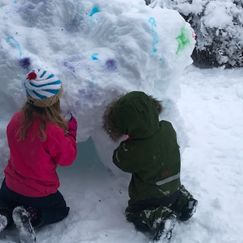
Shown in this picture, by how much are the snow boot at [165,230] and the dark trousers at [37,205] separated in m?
0.66

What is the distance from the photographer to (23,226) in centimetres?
250

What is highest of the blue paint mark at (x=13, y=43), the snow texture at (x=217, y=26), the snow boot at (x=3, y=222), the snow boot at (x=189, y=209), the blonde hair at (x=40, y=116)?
the blue paint mark at (x=13, y=43)

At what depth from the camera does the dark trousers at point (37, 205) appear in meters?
2.62

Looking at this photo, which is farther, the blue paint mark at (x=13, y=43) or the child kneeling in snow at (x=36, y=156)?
the blue paint mark at (x=13, y=43)

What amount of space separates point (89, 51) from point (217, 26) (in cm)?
354

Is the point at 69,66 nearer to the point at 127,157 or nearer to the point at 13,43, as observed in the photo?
the point at 13,43

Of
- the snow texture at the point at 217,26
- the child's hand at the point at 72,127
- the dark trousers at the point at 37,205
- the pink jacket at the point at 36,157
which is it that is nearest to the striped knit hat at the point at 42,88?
the pink jacket at the point at 36,157

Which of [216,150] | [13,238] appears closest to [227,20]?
[216,150]

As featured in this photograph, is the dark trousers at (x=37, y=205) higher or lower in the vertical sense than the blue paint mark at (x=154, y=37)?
lower

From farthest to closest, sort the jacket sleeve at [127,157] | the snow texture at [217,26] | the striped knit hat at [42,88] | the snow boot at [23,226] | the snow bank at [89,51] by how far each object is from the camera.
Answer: the snow texture at [217,26]
the snow bank at [89,51]
the jacket sleeve at [127,157]
the snow boot at [23,226]
the striped knit hat at [42,88]

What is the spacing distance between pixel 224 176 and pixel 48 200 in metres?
1.54

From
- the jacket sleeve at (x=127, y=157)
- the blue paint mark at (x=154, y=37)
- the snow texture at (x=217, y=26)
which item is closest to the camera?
the jacket sleeve at (x=127, y=157)

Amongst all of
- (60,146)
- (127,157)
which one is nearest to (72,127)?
(60,146)

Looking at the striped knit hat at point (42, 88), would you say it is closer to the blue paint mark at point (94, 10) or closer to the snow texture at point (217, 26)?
the blue paint mark at point (94, 10)
